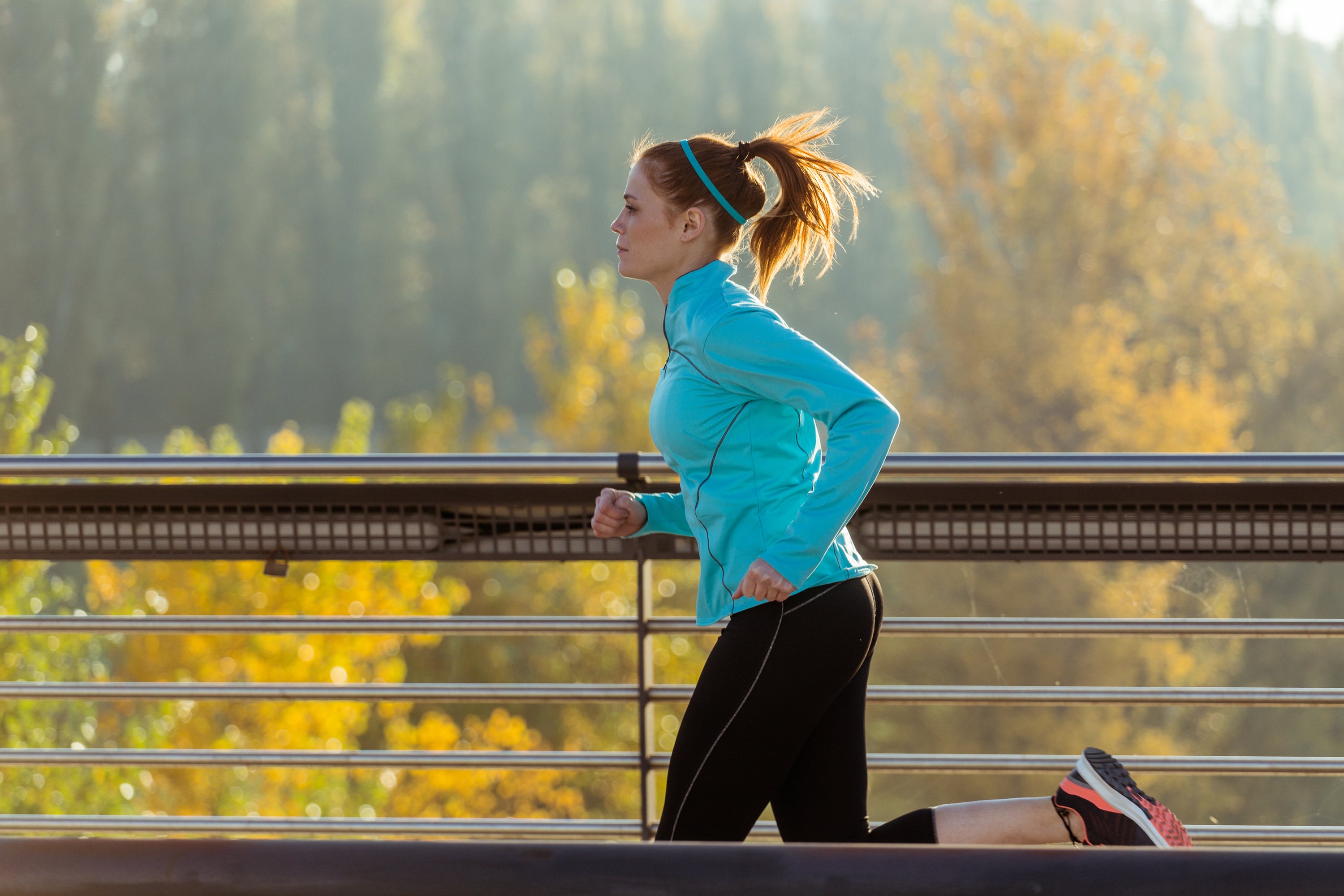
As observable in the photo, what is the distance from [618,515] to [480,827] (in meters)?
1.03

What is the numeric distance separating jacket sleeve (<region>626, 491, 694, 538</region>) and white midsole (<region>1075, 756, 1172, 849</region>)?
0.69 meters

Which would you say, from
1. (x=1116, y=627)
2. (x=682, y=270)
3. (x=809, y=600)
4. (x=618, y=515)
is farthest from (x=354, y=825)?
(x=1116, y=627)

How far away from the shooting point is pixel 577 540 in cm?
235

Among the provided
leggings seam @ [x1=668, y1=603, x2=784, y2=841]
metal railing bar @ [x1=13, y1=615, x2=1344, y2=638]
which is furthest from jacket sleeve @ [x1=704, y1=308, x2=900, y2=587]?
metal railing bar @ [x1=13, y1=615, x2=1344, y2=638]

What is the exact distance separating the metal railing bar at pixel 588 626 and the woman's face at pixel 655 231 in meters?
0.92

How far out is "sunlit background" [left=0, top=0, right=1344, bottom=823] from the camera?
71.4 ft

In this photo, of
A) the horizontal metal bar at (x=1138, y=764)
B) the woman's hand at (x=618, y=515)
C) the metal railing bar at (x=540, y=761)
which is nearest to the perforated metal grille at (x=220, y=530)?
the metal railing bar at (x=540, y=761)

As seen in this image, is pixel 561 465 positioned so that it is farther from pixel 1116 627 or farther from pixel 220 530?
pixel 1116 627

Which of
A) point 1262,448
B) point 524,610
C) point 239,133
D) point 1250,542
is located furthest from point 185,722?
point 239,133

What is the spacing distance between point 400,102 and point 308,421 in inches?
489

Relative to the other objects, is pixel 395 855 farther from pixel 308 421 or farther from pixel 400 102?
pixel 400 102

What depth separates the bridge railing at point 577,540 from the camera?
2271mm

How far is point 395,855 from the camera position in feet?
2.78

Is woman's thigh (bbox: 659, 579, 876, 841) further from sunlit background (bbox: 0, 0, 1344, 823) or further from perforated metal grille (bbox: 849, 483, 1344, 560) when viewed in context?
sunlit background (bbox: 0, 0, 1344, 823)
